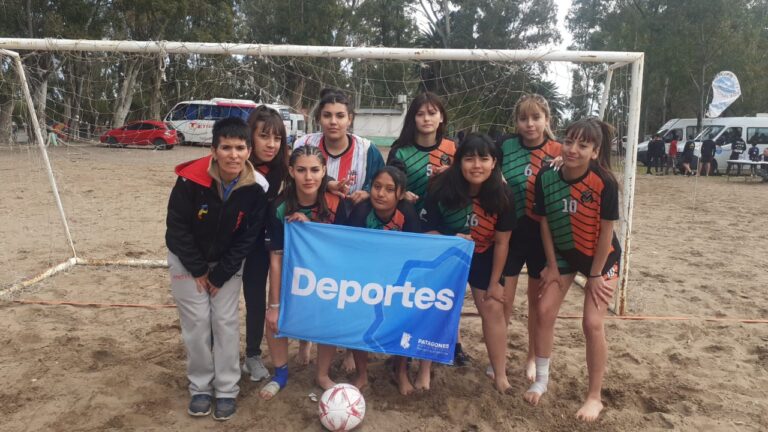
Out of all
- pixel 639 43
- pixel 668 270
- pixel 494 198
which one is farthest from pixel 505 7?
pixel 494 198

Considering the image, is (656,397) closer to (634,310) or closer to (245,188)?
(634,310)

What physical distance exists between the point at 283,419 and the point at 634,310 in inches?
145

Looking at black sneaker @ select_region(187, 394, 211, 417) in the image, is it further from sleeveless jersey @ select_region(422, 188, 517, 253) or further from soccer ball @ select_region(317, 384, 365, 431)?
sleeveless jersey @ select_region(422, 188, 517, 253)

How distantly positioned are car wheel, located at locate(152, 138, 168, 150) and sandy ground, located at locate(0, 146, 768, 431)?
1369 millimetres

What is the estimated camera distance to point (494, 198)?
3.20 m

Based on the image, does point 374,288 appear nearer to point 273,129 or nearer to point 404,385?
point 404,385

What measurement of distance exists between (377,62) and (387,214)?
304 cm

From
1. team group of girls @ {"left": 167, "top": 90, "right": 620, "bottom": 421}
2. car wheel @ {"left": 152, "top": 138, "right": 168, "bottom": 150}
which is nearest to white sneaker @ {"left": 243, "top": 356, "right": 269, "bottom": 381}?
team group of girls @ {"left": 167, "top": 90, "right": 620, "bottom": 421}

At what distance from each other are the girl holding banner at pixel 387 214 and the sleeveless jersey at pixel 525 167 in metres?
0.70

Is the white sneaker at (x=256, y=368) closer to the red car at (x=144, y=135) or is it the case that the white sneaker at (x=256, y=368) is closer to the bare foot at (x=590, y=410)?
the bare foot at (x=590, y=410)

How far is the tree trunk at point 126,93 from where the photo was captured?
6.47m

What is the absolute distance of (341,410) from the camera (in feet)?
9.66

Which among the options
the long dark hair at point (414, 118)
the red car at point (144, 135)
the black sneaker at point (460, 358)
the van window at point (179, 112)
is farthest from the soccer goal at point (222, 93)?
the black sneaker at point (460, 358)

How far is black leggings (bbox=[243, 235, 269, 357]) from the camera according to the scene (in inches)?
137
